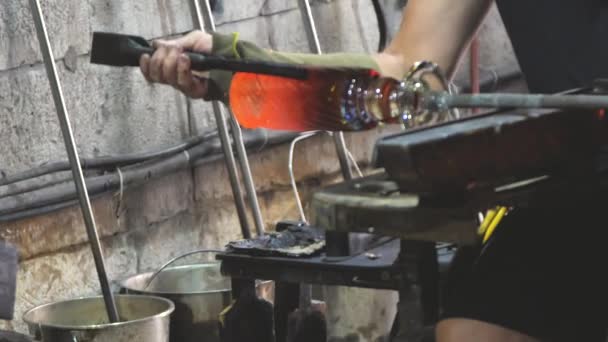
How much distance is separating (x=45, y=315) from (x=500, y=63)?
2.56 meters

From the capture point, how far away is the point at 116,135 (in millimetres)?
3104

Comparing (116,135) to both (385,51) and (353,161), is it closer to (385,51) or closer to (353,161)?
(353,161)

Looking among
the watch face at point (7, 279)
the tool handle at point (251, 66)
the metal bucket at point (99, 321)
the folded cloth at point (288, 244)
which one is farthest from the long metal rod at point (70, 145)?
the tool handle at point (251, 66)

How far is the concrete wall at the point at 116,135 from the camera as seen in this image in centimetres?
283

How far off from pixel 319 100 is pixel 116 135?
1.58 metres

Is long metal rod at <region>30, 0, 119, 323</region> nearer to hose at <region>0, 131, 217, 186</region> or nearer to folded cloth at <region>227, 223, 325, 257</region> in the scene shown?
hose at <region>0, 131, 217, 186</region>

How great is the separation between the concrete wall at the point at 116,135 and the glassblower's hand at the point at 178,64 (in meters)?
1.18

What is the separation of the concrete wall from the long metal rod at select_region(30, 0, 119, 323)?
0.14 metres

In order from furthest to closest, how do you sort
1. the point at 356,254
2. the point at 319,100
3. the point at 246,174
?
the point at 246,174
the point at 356,254
the point at 319,100

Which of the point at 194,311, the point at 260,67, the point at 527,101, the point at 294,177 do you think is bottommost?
the point at 194,311

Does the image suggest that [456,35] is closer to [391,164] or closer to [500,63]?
[391,164]

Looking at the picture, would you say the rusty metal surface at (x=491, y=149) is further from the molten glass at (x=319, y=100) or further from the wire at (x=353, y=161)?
the wire at (x=353, y=161)

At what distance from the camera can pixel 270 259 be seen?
1.89m

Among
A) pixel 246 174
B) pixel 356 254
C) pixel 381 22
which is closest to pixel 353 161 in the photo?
pixel 381 22
